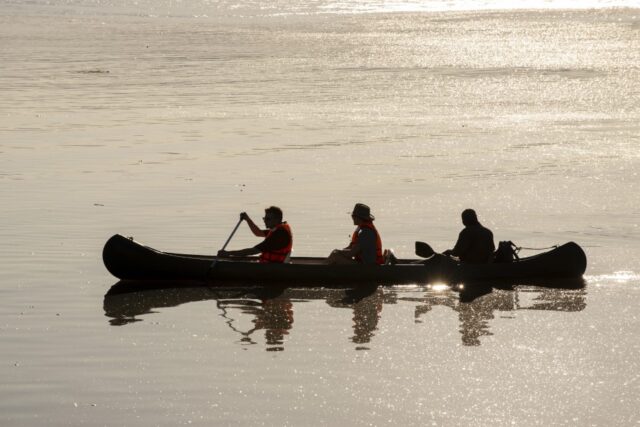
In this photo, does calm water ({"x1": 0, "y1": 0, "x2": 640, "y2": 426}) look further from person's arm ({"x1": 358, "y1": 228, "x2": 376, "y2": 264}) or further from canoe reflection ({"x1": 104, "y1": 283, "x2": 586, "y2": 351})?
person's arm ({"x1": 358, "y1": 228, "x2": 376, "y2": 264})

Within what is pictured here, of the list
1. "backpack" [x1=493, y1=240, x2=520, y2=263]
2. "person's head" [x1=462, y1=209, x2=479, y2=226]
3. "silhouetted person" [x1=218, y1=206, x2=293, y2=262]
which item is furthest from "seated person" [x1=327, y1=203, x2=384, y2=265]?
"backpack" [x1=493, y1=240, x2=520, y2=263]

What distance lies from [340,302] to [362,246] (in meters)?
1.27

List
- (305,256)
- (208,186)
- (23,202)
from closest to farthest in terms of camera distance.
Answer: (305,256)
(23,202)
(208,186)

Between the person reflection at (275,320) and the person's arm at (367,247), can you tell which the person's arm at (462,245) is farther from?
the person reflection at (275,320)

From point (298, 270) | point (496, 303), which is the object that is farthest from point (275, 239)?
point (496, 303)

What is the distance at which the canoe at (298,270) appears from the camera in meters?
18.7

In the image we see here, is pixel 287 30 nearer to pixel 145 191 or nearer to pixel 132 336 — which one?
pixel 145 191

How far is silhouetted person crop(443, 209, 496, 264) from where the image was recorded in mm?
18984

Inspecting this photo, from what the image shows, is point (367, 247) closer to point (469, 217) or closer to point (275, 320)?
point (469, 217)

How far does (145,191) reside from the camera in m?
26.1

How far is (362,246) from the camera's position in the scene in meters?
18.9

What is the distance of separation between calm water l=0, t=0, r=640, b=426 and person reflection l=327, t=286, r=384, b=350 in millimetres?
48

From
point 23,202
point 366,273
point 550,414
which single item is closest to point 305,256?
point 366,273

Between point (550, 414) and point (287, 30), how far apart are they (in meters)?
64.5
